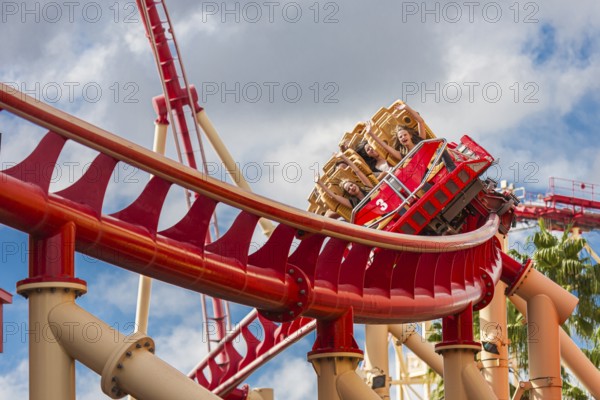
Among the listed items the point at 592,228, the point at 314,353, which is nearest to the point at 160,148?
the point at 314,353

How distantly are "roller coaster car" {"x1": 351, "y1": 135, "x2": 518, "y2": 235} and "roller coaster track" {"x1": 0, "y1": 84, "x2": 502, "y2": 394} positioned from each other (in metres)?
0.61

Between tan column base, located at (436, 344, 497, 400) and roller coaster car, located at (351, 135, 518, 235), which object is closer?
tan column base, located at (436, 344, 497, 400)

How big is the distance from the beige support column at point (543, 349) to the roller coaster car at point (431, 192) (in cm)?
161

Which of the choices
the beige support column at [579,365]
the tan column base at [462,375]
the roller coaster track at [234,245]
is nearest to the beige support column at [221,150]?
the beige support column at [579,365]

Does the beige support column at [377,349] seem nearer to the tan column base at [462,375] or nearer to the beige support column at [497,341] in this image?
the beige support column at [497,341]

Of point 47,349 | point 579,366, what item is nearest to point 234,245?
point 47,349

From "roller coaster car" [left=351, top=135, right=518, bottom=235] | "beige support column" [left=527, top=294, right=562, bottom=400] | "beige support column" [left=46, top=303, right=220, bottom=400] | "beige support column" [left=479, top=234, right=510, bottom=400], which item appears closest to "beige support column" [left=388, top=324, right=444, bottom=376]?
"beige support column" [left=479, top=234, right=510, bottom=400]

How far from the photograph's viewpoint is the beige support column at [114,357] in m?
6.53

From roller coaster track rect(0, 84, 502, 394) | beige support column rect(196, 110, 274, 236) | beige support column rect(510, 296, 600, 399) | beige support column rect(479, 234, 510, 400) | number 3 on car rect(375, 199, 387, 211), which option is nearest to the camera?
roller coaster track rect(0, 84, 502, 394)

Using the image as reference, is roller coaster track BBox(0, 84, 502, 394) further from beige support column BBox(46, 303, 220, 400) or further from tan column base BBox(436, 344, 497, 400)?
beige support column BBox(46, 303, 220, 400)

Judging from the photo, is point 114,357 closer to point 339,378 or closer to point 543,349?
point 339,378

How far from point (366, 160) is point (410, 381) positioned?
9532mm

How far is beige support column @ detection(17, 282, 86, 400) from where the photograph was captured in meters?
6.49

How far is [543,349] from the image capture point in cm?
1309
